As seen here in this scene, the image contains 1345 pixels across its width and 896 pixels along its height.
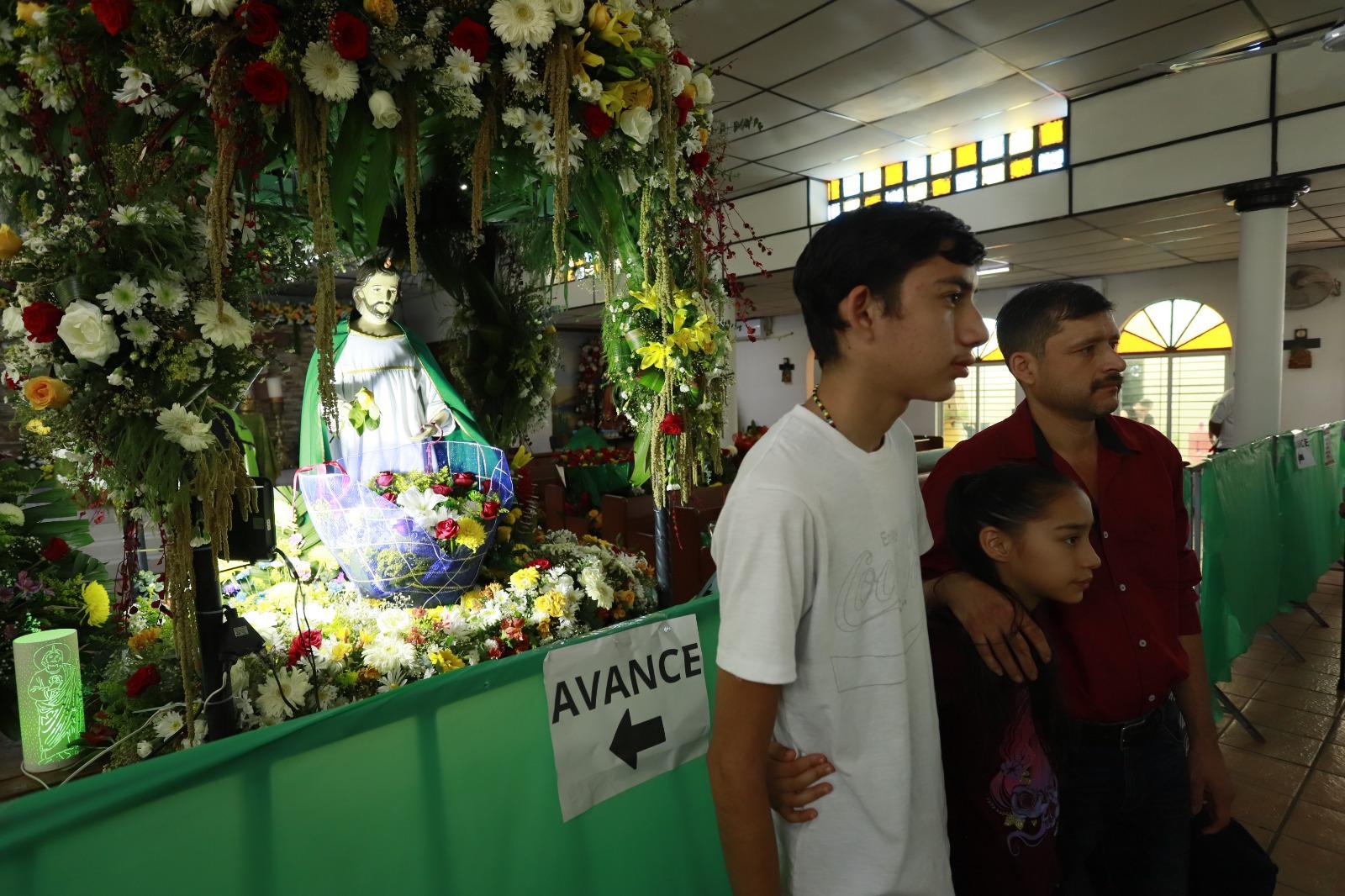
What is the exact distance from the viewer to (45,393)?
150 cm

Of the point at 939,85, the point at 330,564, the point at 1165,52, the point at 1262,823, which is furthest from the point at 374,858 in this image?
the point at 1165,52

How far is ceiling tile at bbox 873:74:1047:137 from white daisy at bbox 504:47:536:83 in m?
4.76

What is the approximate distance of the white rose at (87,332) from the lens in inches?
58.3

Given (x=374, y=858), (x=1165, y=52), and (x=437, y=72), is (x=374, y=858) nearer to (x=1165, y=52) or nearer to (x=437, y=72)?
(x=437, y=72)

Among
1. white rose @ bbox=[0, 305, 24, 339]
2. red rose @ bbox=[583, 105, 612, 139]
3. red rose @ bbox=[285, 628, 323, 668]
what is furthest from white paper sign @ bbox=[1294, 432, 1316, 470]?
white rose @ bbox=[0, 305, 24, 339]

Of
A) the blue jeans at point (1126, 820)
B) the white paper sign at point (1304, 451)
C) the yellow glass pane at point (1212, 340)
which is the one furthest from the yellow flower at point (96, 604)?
the yellow glass pane at point (1212, 340)

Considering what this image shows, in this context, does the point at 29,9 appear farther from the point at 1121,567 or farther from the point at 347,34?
the point at 1121,567

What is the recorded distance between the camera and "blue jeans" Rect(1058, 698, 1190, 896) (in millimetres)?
1426

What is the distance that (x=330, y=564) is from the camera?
304cm

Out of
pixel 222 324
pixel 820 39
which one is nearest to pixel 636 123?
pixel 222 324

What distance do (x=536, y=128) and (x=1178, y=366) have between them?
11.2m

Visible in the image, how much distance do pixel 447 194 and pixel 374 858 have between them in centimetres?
237

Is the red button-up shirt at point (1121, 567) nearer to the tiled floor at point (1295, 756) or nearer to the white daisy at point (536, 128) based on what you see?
the white daisy at point (536, 128)

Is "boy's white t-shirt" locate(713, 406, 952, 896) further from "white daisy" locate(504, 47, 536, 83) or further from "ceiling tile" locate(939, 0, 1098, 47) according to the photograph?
"ceiling tile" locate(939, 0, 1098, 47)
